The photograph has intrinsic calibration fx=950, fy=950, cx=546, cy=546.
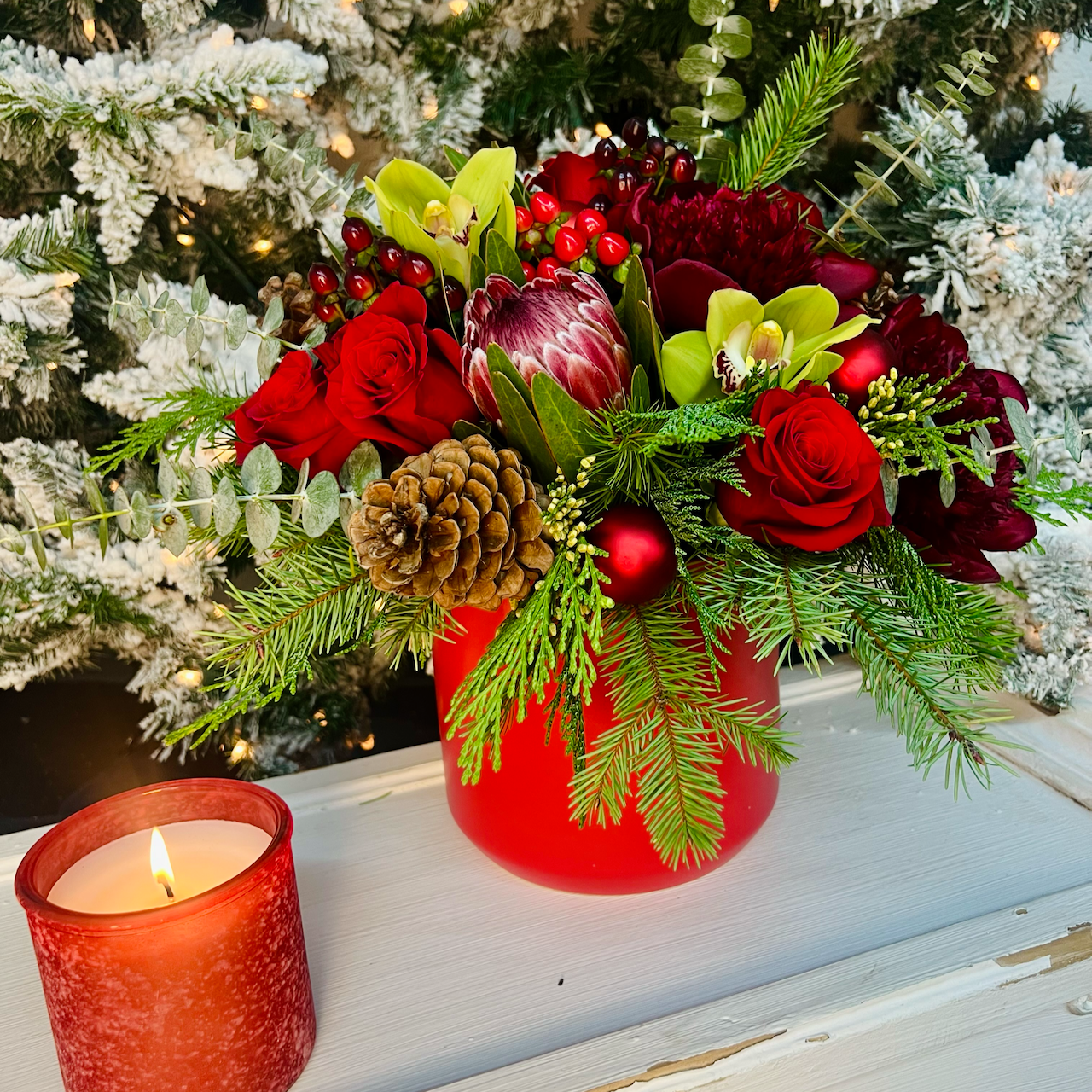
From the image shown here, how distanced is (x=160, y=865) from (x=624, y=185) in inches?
16.2

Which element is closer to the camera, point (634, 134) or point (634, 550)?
point (634, 550)

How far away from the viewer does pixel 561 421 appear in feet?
1.33

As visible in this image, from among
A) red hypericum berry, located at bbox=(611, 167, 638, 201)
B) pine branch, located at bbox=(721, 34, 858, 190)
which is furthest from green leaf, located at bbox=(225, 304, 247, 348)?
pine branch, located at bbox=(721, 34, 858, 190)

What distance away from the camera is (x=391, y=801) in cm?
69

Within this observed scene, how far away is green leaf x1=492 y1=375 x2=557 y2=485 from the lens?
0.41 m

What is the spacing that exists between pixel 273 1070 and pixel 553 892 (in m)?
0.19

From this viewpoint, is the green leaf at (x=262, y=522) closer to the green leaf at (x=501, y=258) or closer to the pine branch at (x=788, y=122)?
the green leaf at (x=501, y=258)

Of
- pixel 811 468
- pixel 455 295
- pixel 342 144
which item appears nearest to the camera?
pixel 811 468

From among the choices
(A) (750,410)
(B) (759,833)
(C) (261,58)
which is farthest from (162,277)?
Answer: (B) (759,833)

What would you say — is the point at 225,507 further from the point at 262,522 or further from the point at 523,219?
the point at 523,219

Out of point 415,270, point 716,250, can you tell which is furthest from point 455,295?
point 716,250

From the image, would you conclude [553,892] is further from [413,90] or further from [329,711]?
[413,90]

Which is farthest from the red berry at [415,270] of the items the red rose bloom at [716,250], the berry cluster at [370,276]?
the red rose bloom at [716,250]

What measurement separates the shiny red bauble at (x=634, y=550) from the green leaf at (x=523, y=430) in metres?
0.04
